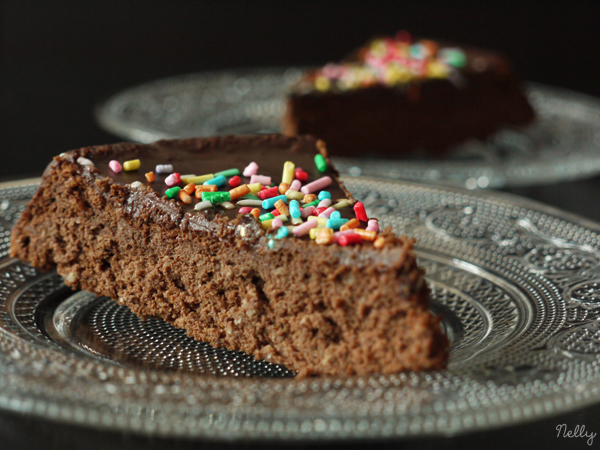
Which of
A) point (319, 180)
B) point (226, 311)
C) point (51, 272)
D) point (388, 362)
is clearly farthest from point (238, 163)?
point (388, 362)

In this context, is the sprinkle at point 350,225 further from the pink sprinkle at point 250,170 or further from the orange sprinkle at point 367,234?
the pink sprinkle at point 250,170

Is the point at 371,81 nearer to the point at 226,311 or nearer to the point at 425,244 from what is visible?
the point at 425,244

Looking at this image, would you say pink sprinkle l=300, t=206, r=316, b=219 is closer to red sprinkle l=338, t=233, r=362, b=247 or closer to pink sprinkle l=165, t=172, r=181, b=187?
red sprinkle l=338, t=233, r=362, b=247

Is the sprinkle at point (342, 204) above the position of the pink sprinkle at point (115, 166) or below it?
below

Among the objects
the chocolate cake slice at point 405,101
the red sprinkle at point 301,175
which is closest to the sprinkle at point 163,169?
the red sprinkle at point 301,175

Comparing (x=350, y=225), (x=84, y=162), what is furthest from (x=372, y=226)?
(x=84, y=162)

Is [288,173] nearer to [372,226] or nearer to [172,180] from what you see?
[172,180]

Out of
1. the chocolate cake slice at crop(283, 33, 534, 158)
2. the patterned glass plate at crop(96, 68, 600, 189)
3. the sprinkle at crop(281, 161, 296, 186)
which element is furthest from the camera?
the chocolate cake slice at crop(283, 33, 534, 158)

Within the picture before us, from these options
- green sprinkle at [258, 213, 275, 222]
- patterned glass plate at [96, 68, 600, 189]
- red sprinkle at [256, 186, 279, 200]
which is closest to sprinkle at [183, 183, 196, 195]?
red sprinkle at [256, 186, 279, 200]
